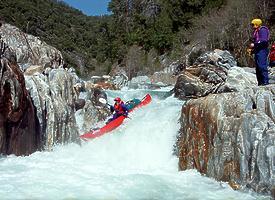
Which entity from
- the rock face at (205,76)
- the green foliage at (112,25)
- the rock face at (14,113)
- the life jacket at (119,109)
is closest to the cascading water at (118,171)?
the rock face at (14,113)

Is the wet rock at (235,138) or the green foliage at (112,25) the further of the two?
the green foliage at (112,25)

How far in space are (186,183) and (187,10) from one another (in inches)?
1797

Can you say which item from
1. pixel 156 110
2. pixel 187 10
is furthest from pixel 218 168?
pixel 187 10

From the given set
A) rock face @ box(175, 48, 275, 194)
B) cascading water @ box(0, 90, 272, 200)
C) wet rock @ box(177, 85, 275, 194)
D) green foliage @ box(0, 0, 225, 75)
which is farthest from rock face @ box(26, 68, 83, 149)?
green foliage @ box(0, 0, 225, 75)

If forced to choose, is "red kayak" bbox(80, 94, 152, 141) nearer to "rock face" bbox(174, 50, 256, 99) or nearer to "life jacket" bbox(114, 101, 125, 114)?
"life jacket" bbox(114, 101, 125, 114)

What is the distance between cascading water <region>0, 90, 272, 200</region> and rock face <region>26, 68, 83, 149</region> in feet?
1.21

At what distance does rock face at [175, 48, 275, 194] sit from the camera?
7055mm

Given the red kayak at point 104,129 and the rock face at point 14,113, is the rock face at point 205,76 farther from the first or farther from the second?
the rock face at point 14,113

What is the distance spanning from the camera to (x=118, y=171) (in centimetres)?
877

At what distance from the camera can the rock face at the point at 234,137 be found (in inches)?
278

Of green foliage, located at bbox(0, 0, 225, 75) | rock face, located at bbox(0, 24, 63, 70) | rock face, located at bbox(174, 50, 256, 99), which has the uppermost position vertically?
green foliage, located at bbox(0, 0, 225, 75)

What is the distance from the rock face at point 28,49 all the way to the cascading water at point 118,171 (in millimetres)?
6938

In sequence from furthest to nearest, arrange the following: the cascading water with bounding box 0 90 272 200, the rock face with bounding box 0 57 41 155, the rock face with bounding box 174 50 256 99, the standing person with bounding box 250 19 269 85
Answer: the rock face with bounding box 174 50 256 99 < the rock face with bounding box 0 57 41 155 < the standing person with bounding box 250 19 269 85 < the cascading water with bounding box 0 90 272 200

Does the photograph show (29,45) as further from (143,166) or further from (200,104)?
(200,104)
